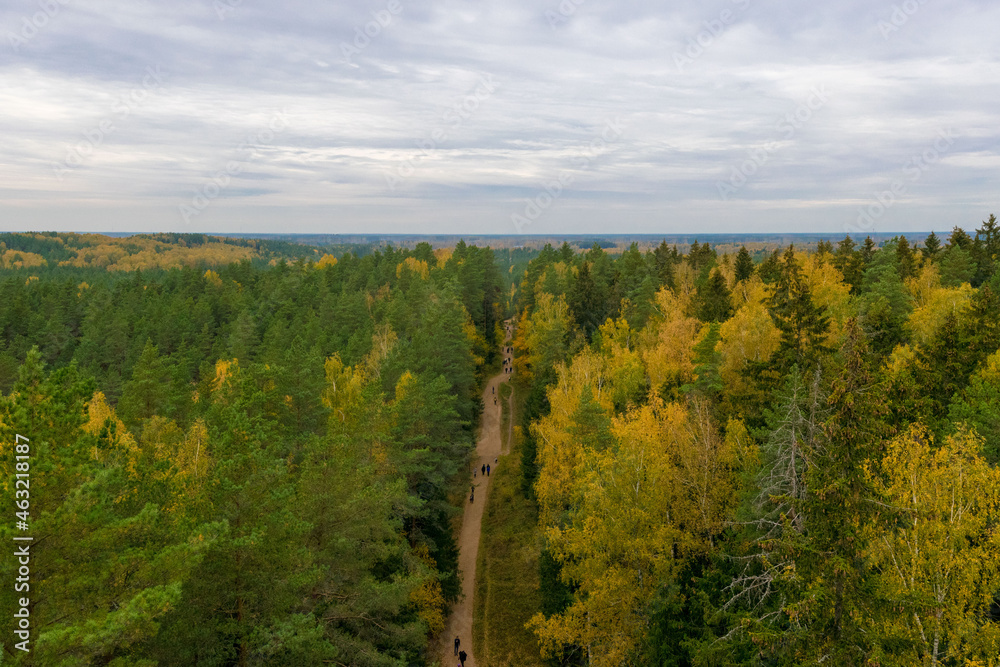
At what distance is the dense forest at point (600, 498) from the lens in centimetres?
1062

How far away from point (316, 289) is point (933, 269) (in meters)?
68.1

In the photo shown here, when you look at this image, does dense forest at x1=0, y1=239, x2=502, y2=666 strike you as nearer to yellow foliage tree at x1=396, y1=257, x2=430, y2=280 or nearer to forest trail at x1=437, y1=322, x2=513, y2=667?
forest trail at x1=437, y1=322, x2=513, y2=667

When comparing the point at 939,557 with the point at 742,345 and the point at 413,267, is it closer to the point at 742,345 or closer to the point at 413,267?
the point at 742,345

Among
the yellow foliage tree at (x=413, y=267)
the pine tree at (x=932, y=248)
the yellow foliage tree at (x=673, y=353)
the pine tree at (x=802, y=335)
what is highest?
the pine tree at (x=932, y=248)

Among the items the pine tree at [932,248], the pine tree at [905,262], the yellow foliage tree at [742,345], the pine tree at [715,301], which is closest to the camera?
the yellow foliage tree at [742,345]

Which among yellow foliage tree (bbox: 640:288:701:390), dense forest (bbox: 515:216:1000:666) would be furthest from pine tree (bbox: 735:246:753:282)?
yellow foliage tree (bbox: 640:288:701:390)

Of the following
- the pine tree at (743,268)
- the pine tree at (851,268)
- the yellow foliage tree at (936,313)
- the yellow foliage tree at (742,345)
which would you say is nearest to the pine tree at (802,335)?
the yellow foliage tree at (742,345)

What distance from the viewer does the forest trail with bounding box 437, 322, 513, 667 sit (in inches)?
1056

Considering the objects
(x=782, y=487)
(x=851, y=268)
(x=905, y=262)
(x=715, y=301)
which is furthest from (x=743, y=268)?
(x=782, y=487)

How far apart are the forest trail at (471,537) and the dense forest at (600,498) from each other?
1.69m

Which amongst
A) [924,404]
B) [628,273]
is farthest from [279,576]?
[628,273]

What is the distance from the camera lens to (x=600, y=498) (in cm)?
2091

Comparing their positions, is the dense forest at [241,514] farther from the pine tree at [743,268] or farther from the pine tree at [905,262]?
the pine tree at [905,262]

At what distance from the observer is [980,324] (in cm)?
2538
